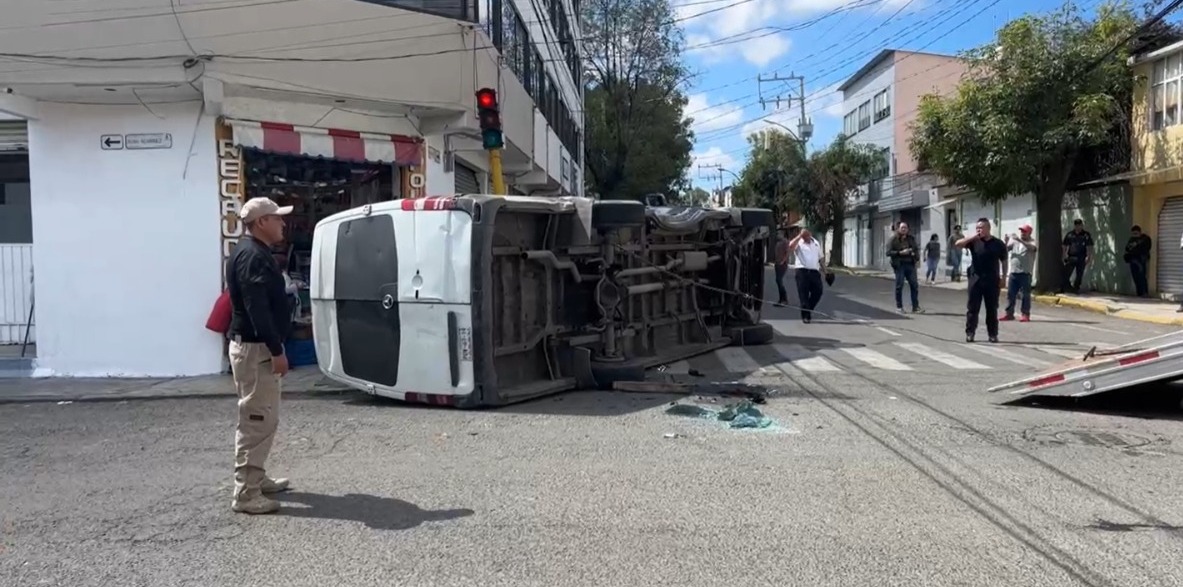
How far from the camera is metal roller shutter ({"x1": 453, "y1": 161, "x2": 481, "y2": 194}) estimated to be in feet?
53.0

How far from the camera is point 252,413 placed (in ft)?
18.5

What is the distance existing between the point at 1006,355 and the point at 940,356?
2.71 ft

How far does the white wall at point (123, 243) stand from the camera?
1166 centimetres

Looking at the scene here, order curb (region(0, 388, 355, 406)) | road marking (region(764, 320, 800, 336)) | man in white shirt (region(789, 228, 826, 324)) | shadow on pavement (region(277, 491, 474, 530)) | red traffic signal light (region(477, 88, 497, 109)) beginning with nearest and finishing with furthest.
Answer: shadow on pavement (region(277, 491, 474, 530))
curb (region(0, 388, 355, 406))
red traffic signal light (region(477, 88, 497, 109))
road marking (region(764, 320, 800, 336))
man in white shirt (region(789, 228, 826, 324))

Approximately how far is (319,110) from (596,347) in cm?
522

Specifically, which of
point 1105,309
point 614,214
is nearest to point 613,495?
point 614,214

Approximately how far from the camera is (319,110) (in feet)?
40.7

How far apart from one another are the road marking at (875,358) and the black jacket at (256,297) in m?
7.52

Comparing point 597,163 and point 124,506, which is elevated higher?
point 597,163

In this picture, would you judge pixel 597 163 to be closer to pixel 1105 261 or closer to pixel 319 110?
pixel 1105 261

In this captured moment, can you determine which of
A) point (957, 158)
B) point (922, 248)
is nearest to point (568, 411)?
point (957, 158)

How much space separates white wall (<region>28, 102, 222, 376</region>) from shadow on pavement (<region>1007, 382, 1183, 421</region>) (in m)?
9.29

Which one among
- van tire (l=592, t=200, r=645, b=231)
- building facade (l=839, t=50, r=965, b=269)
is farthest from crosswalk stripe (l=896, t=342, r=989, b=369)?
building facade (l=839, t=50, r=965, b=269)

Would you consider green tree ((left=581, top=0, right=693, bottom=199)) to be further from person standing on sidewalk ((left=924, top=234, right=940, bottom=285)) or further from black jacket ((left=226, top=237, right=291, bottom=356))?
black jacket ((left=226, top=237, right=291, bottom=356))
